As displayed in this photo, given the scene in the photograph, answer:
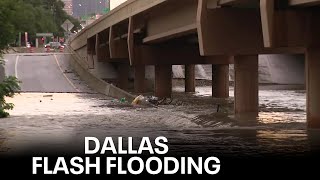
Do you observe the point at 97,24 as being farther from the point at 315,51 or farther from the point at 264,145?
the point at 264,145

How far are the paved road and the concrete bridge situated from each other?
7.63 metres

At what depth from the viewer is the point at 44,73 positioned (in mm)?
73500

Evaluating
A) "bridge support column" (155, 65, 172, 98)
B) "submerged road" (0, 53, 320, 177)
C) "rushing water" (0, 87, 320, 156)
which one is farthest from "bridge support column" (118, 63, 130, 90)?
"rushing water" (0, 87, 320, 156)

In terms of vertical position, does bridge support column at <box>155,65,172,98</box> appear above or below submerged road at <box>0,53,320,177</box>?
above

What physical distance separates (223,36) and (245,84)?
5374 mm

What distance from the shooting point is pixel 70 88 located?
62.7 meters

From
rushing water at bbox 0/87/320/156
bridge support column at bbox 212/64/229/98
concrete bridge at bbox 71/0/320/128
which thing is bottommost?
rushing water at bbox 0/87/320/156

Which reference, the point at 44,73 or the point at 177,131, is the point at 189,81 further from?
the point at 177,131

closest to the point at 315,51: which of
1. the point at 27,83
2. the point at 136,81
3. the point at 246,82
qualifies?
the point at 246,82

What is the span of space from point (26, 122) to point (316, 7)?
14330 mm

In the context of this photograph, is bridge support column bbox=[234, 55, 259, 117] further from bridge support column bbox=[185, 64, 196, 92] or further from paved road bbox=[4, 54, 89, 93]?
bridge support column bbox=[185, 64, 196, 92]

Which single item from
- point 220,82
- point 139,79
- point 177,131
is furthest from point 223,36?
point 139,79

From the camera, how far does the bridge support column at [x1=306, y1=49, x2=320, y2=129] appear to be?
24.2 m

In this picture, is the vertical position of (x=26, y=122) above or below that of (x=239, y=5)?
below
